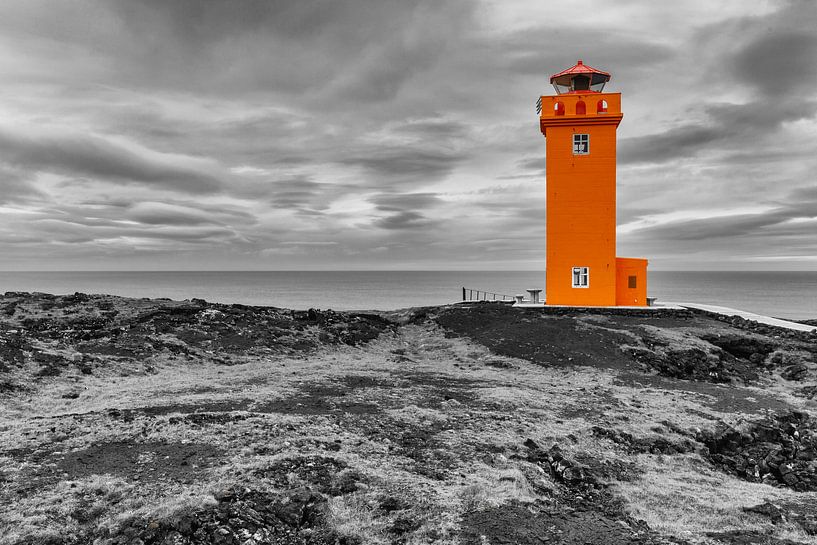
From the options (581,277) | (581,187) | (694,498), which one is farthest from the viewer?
(581,277)

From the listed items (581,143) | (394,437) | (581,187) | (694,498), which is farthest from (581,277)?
(394,437)

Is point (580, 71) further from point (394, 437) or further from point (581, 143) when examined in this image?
point (394, 437)

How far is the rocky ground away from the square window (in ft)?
22.2

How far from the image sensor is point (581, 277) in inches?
1061

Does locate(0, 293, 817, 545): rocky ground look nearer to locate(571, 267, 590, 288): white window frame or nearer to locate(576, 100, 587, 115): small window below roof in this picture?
locate(571, 267, 590, 288): white window frame

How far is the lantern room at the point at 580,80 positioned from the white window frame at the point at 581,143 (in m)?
2.46

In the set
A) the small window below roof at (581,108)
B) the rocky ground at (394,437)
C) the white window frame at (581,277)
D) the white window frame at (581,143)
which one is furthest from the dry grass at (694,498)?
the small window below roof at (581,108)

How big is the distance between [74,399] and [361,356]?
9.50 meters

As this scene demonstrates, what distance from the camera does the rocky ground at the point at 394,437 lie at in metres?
6.36

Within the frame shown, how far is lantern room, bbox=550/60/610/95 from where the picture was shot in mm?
26516

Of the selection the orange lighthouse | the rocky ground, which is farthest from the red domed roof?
the rocky ground

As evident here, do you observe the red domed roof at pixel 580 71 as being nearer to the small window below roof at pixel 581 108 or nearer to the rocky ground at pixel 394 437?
the small window below roof at pixel 581 108

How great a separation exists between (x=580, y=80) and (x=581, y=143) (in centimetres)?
351

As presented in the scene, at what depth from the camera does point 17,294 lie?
79.1 feet
